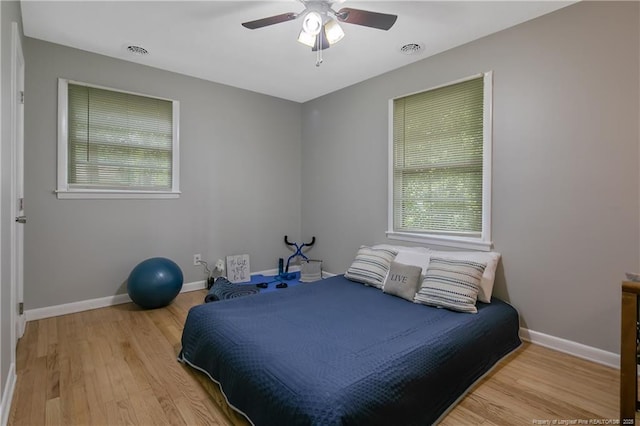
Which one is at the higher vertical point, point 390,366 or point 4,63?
point 4,63

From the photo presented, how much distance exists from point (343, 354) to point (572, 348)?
1.92 m

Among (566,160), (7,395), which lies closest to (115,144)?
(7,395)

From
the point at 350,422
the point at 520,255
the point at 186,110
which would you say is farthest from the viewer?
the point at 186,110

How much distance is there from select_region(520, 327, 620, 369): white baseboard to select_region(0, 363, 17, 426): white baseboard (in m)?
3.40

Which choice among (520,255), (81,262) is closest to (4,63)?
(81,262)

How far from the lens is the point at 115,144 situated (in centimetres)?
339

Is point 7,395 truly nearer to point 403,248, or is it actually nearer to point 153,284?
point 153,284

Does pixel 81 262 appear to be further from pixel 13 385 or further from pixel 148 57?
pixel 148 57

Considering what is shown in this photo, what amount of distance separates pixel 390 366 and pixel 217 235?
3064 mm

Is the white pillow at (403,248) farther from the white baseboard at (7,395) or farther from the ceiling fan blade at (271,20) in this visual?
the white baseboard at (7,395)

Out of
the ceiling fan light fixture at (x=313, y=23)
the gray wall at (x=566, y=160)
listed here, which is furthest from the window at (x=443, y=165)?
the ceiling fan light fixture at (x=313, y=23)

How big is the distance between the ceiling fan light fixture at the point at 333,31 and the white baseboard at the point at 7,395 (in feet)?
9.68

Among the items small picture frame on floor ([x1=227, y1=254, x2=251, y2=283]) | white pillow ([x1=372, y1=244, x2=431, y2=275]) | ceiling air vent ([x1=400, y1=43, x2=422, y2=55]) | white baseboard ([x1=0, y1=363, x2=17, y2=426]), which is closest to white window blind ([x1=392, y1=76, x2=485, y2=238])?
white pillow ([x1=372, y1=244, x2=431, y2=275])

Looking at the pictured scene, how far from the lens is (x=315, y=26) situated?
2.22 meters
